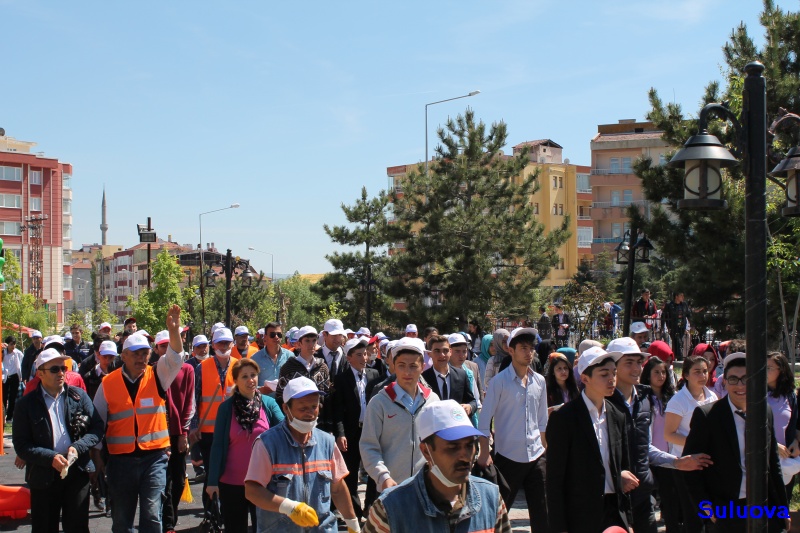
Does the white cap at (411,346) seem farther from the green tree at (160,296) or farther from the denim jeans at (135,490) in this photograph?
the green tree at (160,296)

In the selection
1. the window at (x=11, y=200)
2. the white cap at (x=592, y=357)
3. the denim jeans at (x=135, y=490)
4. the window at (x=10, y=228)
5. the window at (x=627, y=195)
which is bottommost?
the denim jeans at (x=135, y=490)

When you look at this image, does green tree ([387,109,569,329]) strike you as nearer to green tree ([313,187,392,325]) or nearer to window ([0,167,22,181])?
green tree ([313,187,392,325])

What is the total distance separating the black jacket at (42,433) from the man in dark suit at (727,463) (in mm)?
4733

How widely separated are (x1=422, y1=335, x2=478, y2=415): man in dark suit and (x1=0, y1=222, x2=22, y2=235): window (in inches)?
3595

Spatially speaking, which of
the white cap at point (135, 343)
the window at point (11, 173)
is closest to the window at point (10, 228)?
the window at point (11, 173)

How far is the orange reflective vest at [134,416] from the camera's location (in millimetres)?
7832

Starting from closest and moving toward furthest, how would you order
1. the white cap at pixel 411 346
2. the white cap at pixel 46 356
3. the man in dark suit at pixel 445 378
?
the white cap at pixel 411 346
the white cap at pixel 46 356
the man in dark suit at pixel 445 378

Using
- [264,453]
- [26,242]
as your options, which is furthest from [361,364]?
[26,242]

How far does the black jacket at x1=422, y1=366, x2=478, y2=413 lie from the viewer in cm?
870

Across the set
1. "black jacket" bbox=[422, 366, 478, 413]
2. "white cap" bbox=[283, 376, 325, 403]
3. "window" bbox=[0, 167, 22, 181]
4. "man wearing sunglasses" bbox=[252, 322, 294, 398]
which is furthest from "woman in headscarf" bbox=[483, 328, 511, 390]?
"window" bbox=[0, 167, 22, 181]

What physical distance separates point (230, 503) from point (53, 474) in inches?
60.5

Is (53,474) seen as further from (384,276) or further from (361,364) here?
(384,276)

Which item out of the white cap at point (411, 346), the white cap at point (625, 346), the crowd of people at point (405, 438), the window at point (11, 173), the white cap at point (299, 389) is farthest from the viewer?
the window at point (11, 173)

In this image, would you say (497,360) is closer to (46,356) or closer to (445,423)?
(46,356)
